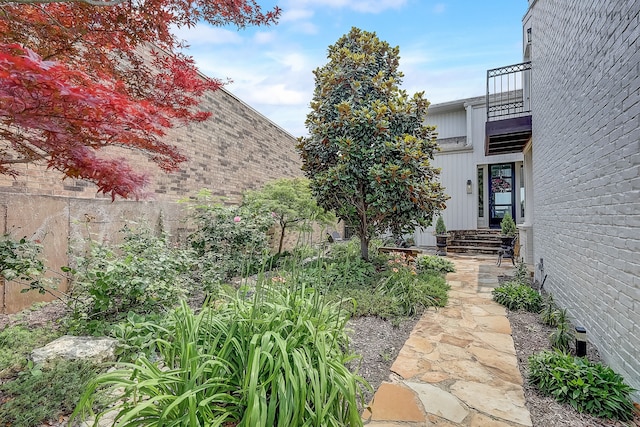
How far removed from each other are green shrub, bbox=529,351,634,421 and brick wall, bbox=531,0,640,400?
0.13m

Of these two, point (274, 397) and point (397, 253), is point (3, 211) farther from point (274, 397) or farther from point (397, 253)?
point (397, 253)

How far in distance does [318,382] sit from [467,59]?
749cm

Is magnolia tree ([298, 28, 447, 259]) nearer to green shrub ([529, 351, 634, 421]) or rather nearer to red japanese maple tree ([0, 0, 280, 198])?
red japanese maple tree ([0, 0, 280, 198])

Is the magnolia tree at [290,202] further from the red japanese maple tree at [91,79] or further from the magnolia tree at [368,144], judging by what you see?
the red japanese maple tree at [91,79]

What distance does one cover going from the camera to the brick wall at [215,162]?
12.3 ft

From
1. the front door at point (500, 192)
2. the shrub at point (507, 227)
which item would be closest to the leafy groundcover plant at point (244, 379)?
the shrub at point (507, 227)

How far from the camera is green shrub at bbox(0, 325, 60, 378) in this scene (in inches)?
87.4

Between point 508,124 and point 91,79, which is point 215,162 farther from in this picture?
point 508,124

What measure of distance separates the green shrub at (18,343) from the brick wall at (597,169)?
4.27 m

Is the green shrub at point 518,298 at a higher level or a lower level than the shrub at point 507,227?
lower

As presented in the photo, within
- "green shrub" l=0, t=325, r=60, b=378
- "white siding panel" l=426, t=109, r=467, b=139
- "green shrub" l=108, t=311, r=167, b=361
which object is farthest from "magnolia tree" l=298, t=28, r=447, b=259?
"white siding panel" l=426, t=109, r=467, b=139

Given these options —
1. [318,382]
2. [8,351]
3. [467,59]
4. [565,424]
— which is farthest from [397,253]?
[8,351]

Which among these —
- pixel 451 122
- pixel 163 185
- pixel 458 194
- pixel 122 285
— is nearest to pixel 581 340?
pixel 122 285

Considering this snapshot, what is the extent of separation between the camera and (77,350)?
2.33 metres
